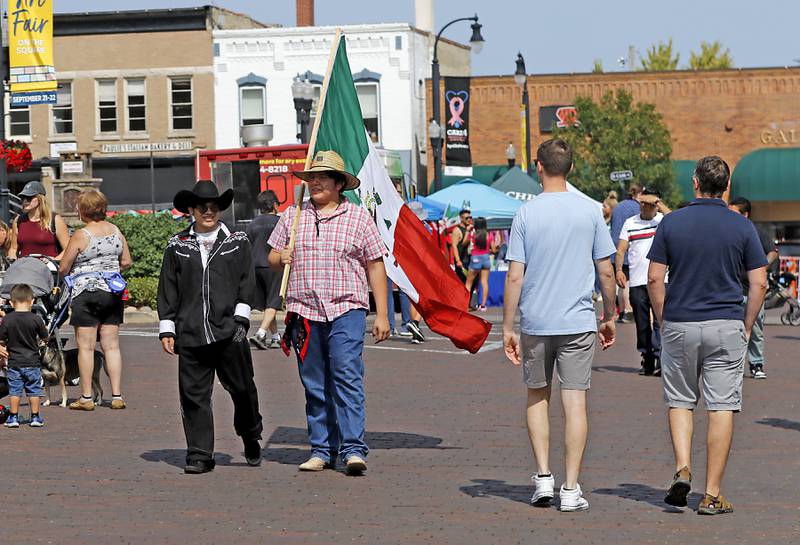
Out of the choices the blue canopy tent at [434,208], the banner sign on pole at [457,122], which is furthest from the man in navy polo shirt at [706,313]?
the banner sign on pole at [457,122]

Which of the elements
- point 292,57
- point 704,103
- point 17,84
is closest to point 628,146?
point 704,103

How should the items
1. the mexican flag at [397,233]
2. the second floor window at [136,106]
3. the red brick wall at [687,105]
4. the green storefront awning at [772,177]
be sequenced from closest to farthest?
the mexican flag at [397,233] → the second floor window at [136,106] → the green storefront awning at [772,177] → the red brick wall at [687,105]

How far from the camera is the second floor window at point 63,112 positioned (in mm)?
49875

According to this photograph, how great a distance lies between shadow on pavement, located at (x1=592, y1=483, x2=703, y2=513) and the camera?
784cm

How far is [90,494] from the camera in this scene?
8.27 m

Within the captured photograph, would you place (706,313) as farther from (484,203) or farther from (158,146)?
(158,146)

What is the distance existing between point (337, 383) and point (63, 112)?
43.1m

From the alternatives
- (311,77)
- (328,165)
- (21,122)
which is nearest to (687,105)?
(311,77)

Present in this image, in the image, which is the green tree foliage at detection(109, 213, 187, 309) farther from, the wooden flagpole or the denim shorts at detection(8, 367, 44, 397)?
the wooden flagpole

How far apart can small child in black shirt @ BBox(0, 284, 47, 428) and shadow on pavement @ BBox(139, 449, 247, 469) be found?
1.83 m

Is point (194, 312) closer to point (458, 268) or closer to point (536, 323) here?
point (536, 323)

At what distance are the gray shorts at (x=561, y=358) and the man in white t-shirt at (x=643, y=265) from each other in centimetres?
698

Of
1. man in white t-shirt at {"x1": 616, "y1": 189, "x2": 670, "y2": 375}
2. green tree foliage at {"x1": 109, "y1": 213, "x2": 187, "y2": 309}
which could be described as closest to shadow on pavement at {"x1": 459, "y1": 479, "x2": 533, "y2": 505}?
man in white t-shirt at {"x1": 616, "y1": 189, "x2": 670, "y2": 375}

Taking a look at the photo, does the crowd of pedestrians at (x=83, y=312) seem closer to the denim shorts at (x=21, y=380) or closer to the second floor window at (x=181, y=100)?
the denim shorts at (x=21, y=380)
